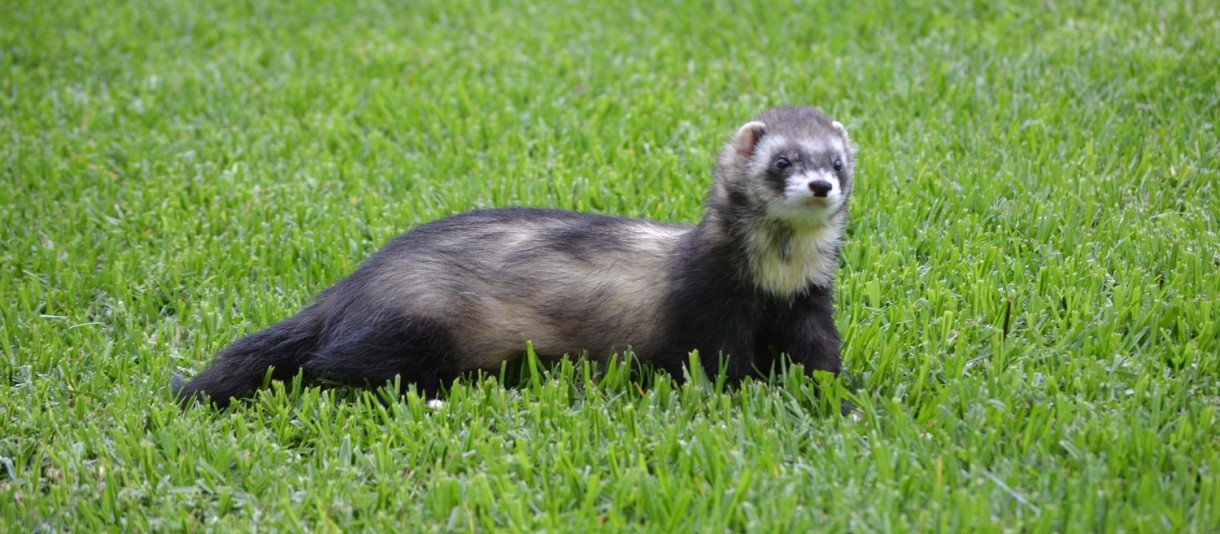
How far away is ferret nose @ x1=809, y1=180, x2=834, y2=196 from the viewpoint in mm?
3859

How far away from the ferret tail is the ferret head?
1.76 meters

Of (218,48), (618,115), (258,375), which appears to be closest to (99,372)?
(258,375)

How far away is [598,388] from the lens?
433 centimetres

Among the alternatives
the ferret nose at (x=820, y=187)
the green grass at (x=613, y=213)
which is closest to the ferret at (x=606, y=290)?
the ferret nose at (x=820, y=187)

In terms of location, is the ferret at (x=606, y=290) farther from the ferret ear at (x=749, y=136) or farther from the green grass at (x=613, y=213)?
the green grass at (x=613, y=213)

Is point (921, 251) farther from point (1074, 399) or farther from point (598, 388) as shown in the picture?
point (598, 388)

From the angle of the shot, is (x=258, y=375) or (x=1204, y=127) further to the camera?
(x=1204, y=127)

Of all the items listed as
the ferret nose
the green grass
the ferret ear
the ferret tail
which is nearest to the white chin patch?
the ferret nose

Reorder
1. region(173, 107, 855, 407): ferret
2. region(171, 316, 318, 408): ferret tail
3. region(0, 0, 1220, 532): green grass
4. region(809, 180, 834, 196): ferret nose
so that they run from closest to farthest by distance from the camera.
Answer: region(0, 0, 1220, 532): green grass → region(809, 180, 834, 196): ferret nose → region(173, 107, 855, 407): ferret → region(171, 316, 318, 408): ferret tail

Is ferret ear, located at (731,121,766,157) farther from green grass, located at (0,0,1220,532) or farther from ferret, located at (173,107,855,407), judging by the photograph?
green grass, located at (0,0,1220,532)

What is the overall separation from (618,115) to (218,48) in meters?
3.43

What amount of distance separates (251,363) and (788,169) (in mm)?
2215

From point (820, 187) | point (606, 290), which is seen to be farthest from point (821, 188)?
point (606, 290)

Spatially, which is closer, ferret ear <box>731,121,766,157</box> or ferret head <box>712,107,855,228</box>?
ferret head <box>712,107,855,228</box>
